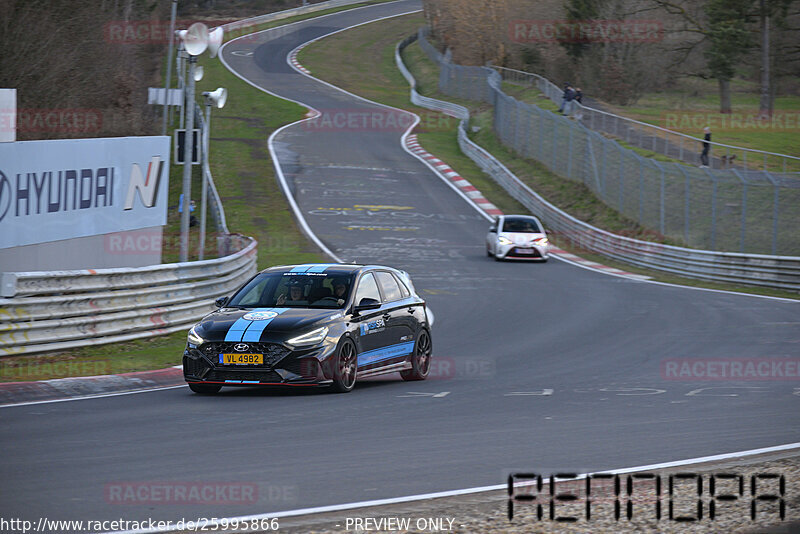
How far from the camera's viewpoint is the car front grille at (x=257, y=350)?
11727 mm

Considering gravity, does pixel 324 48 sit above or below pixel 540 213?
above

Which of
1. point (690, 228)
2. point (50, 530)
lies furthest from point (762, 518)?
point (690, 228)

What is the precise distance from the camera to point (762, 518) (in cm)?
634

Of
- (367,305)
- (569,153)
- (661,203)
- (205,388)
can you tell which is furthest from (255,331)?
(569,153)

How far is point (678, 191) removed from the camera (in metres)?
33.7

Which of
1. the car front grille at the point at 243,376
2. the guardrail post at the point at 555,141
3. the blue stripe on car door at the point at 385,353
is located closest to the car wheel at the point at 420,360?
the blue stripe on car door at the point at 385,353

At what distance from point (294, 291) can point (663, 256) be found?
2162 cm

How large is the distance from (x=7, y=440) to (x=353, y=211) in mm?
32136

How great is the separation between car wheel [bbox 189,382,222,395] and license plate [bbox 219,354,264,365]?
446 mm

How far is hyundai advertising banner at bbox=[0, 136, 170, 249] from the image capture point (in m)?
15.3

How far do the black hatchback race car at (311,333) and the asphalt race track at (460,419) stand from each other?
317mm

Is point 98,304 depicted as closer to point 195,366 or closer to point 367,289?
point 195,366

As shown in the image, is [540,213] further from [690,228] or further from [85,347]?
[85,347]

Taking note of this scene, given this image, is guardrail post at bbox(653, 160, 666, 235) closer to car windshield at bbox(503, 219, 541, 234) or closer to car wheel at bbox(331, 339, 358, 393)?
car windshield at bbox(503, 219, 541, 234)
